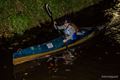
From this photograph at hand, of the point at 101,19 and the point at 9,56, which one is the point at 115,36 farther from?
the point at 9,56

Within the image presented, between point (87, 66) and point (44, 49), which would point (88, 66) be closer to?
point (87, 66)

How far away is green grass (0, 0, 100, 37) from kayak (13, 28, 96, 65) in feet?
14.7

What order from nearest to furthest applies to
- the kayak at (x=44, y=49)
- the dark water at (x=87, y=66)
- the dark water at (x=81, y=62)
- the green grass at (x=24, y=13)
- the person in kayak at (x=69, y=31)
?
the dark water at (x=87, y=66)
the dark water at (x=81, y=62)
the kayak at (x=44, y=49)
the person in kayak at (x=69, y=31)
the green grass at (x=24, y=13)

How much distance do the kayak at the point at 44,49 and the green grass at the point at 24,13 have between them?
4.47 metres

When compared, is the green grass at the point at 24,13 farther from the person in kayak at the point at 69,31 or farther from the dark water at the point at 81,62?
the person in kayak at the point at 69,31

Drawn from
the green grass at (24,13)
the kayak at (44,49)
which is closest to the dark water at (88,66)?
the kayak at (44,49)

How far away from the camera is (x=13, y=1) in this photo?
75.8 feet

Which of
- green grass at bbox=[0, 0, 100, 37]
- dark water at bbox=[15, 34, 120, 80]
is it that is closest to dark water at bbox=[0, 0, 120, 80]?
dark water at bbox=[15, 34, 120, 80]

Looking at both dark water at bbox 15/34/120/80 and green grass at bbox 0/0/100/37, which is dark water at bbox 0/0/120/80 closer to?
dark water at bbox 15/34/120/80

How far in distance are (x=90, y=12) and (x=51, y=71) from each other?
406 inches

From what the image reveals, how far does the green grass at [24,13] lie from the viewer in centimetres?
2281

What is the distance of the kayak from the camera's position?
60.0 feet

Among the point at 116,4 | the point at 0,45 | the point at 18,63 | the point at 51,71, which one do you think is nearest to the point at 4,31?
the point at 0,45

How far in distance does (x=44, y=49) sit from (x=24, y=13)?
546cm
